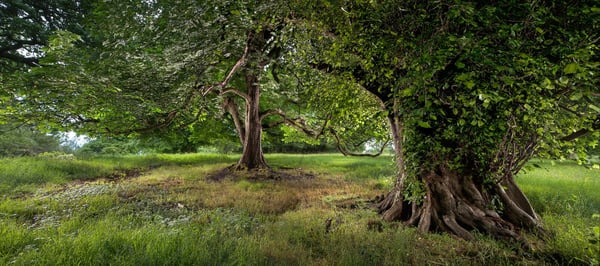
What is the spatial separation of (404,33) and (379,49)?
0.46 m

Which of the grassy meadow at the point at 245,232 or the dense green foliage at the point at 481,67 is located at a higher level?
the dense green foliage at the point at 481,67

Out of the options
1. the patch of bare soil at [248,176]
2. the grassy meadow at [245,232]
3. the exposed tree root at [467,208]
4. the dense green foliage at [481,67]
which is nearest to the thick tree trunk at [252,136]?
the patch of bare soil at [248,176]

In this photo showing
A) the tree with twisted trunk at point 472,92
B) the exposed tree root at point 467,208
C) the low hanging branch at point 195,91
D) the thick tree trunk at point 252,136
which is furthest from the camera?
the thick tree trunk at point 252,136

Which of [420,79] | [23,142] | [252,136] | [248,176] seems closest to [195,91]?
[248,176]

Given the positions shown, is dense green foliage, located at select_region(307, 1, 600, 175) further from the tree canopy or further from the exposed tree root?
the exposed tree root

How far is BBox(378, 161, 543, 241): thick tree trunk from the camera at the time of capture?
15.1 feet

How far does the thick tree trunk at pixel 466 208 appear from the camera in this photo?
4.61m

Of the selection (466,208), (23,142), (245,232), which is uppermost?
(466,208)

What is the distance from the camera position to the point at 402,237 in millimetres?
4156

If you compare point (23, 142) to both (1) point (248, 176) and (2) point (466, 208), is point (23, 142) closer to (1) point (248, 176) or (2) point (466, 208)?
(1) point (248, 176)

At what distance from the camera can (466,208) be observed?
474cm

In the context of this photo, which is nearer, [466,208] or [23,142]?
[466,208]

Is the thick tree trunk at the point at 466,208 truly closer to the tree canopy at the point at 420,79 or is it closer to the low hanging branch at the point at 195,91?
the tree canopy at the point at 420,79

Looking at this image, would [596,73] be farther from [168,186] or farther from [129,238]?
[168,186]
